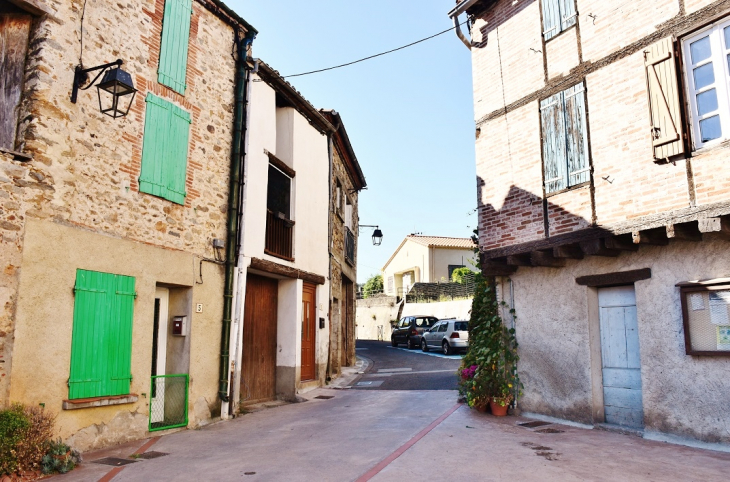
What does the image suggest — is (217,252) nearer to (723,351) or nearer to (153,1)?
(153,1)

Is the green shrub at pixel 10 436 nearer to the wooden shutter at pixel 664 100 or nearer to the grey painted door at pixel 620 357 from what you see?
the grey painted door at pixel 620 357

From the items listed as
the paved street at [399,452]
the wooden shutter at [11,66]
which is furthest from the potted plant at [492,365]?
the wooden shutter at [11,66]

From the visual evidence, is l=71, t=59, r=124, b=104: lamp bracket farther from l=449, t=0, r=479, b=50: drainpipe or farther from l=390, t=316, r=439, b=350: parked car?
l=390, t=316, r=439, b=350: parked car

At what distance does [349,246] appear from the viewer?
19.1 m

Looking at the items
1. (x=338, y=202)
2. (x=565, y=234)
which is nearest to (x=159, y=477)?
(x=565, y=234)

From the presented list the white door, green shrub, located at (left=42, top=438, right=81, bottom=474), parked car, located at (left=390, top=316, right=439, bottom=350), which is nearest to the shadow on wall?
the white door

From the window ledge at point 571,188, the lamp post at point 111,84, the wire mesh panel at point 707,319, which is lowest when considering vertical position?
the wire mesh panel at point 707,319

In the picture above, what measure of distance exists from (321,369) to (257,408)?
3183 millimetres

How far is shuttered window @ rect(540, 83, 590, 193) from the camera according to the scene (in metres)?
8.58

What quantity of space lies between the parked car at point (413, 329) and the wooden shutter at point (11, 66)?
2201cm

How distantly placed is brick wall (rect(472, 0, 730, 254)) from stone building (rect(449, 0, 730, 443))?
0.02 meters

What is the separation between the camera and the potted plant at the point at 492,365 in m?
9.50

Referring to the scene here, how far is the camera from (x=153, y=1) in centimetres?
887

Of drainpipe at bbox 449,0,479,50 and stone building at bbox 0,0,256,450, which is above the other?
drainpipe at bbox 449,0,479,50
